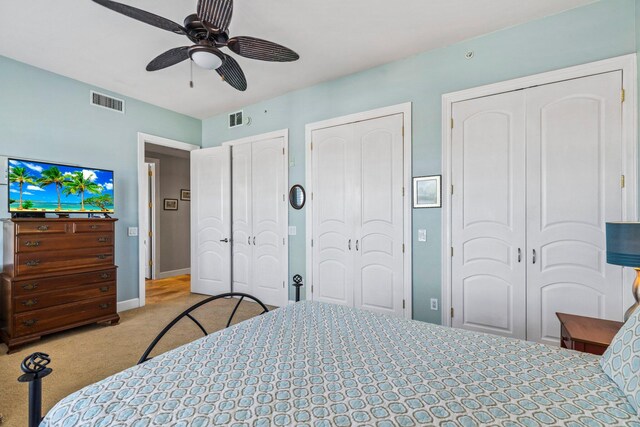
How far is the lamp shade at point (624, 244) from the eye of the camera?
1.62 m

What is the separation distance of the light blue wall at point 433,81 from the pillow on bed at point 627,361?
6.08 feet

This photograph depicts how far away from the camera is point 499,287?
276cm

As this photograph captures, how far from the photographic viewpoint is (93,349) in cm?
288

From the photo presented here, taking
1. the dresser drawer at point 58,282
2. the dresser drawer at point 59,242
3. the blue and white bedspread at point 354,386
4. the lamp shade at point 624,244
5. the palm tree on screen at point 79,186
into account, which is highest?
the palm tree on screen at point 79,186

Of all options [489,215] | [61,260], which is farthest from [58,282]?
[489,215]

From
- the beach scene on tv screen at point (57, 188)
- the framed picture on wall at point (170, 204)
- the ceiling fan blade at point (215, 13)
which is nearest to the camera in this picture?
the ceiling fan blade at point (215, 13)

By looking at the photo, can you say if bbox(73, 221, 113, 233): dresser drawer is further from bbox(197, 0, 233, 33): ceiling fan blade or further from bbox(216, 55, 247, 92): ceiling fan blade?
bbox(197, 0, 233, 33): ceiling fan blade

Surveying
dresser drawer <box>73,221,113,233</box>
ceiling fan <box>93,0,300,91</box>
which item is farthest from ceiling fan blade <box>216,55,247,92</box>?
dresser drawer <box>73,221,113,233</box>

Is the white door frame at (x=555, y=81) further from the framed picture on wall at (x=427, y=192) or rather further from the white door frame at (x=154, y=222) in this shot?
the white door frame at (x=154, y=222)

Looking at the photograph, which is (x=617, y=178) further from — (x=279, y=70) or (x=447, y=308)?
(x=279, y=70)

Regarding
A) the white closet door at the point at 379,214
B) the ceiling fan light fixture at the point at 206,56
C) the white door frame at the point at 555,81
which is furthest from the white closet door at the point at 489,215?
the ceiling fan light fixture at the point at 206,56

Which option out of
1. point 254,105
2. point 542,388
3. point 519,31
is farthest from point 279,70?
point 542,388

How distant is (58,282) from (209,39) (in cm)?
283

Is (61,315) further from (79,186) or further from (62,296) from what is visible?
(79,186)
